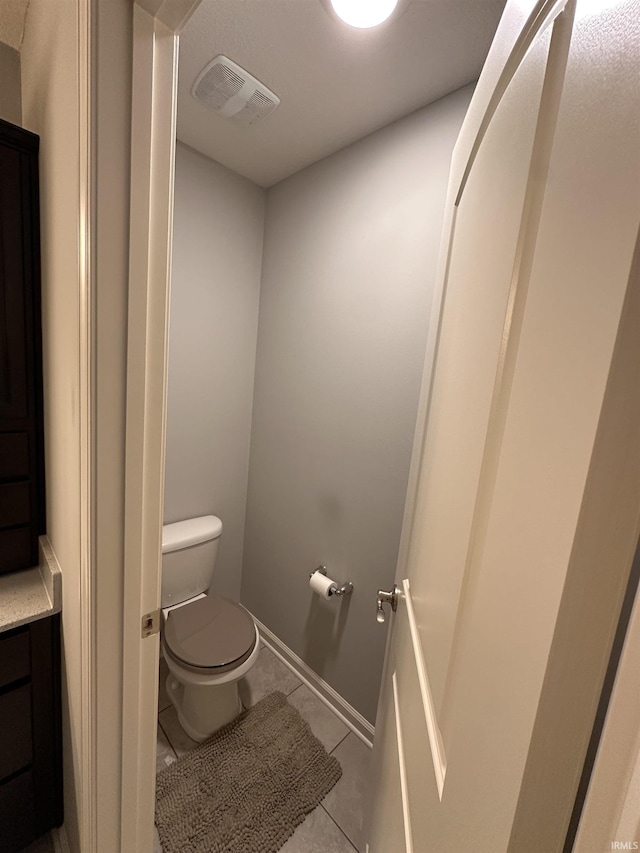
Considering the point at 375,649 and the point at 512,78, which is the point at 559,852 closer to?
the point at 512,78

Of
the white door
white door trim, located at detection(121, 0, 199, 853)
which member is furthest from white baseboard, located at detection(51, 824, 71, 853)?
the white door

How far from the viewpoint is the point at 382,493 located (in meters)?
1.43

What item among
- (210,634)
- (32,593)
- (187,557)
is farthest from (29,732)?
(187,557)

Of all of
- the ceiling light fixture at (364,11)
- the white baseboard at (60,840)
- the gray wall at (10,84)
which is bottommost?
the white baseboard at (60,840)

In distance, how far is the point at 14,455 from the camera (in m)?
1.06

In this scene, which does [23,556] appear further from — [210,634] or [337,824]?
[337,824]

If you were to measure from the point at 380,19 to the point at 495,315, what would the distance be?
3.59ft

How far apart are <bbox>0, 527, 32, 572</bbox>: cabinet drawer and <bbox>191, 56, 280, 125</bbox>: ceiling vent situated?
64.1 inches

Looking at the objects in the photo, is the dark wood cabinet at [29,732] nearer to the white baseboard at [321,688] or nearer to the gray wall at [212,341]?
the gray wall at [212,341]

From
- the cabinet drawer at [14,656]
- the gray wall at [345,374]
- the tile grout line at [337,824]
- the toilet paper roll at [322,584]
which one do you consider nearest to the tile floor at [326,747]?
the tile grout line at [337,824]

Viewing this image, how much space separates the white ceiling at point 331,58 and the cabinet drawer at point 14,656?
1801mm

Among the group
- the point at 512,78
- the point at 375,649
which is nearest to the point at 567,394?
the point at 512,78

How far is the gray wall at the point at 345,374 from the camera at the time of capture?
1.31 meters

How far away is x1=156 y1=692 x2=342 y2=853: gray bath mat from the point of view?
1.16 m
